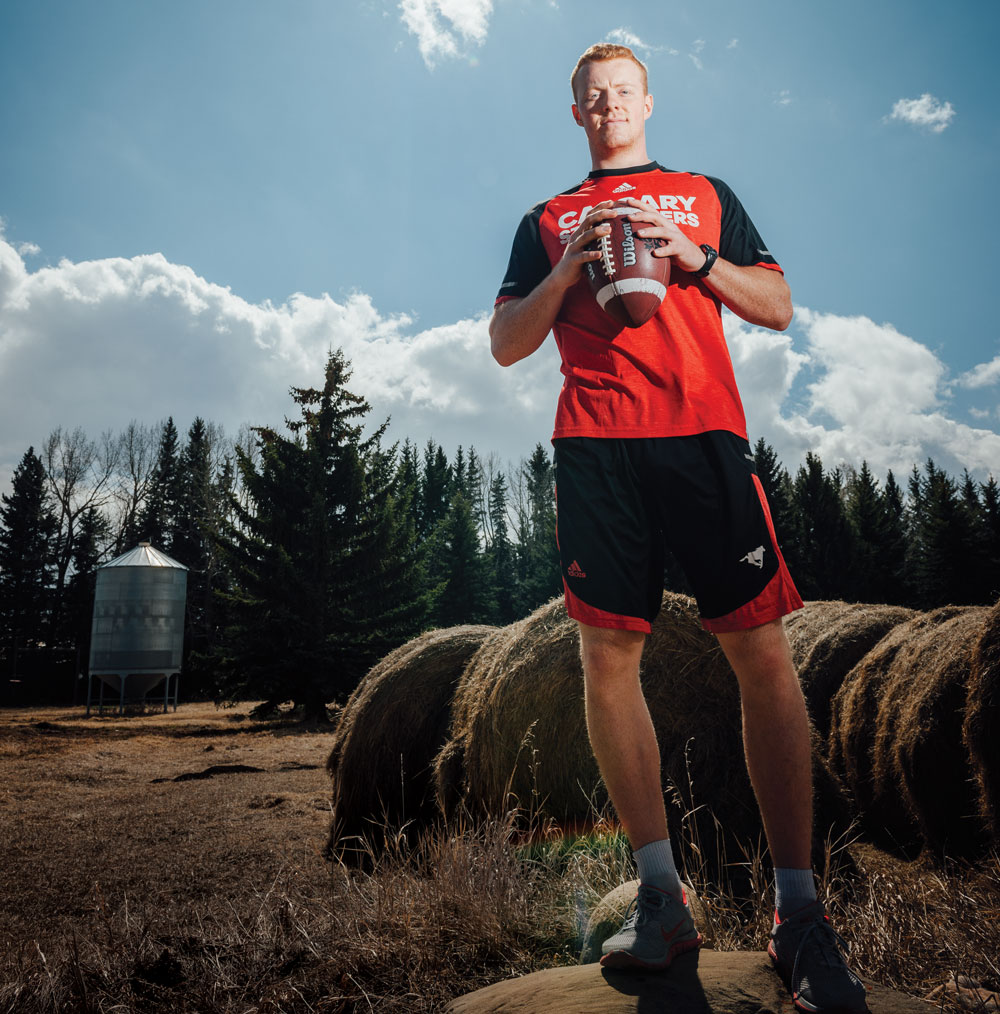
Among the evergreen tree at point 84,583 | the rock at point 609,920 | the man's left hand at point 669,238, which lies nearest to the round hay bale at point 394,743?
the rock at point 609,920

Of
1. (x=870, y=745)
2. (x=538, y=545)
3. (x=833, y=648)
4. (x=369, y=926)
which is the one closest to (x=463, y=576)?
(x=538, y=545)

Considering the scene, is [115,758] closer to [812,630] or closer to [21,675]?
[812,630]

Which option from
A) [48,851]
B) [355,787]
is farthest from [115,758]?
[355,787]

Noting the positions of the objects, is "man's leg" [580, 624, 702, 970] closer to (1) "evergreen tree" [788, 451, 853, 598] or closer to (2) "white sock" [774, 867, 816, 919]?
(2) "white sock" [774, 867, 816, 919]

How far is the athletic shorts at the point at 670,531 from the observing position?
191 centimetres

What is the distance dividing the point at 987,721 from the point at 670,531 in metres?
2.68

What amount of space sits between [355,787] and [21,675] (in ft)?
106

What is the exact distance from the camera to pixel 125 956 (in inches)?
91.8

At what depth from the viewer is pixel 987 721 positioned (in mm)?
3594

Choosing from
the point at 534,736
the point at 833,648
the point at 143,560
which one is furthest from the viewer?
the point at 143,560

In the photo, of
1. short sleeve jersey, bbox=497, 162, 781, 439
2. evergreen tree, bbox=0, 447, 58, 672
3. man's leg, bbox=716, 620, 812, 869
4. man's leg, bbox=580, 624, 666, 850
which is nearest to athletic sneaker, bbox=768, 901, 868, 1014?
man's leg, bbox=716, 620, 812, 869

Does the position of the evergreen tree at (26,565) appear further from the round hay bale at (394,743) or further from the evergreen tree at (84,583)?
the round hay bale at (394,743)

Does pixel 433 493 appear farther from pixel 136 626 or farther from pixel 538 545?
pixel 136 626

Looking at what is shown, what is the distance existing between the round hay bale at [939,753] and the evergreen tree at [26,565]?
3772cm
